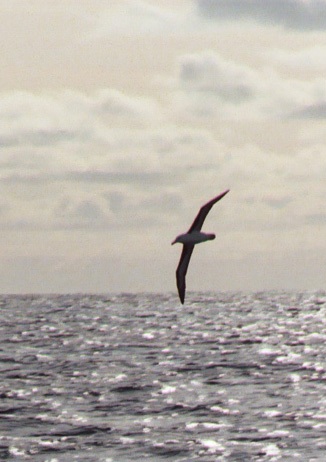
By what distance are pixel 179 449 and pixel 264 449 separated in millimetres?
3532

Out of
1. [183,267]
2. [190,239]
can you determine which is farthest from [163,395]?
[190,239]

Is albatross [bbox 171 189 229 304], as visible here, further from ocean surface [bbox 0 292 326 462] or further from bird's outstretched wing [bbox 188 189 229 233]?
ocean surface [bbox 0 292 326 462]

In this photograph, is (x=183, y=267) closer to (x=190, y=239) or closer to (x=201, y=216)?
(x=190, y=239)

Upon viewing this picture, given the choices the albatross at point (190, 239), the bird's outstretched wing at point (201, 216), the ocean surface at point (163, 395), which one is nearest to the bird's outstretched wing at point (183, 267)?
the albatross at point (190, 239)

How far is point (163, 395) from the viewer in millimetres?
54875

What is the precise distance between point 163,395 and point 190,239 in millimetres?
34679

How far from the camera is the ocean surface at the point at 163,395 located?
1580 inches

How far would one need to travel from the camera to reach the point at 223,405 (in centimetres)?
5038

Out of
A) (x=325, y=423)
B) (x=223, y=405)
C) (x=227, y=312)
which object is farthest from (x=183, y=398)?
(x=227, y=312)

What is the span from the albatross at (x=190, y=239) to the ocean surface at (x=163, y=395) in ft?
53.0

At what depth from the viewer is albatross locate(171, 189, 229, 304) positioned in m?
20.5

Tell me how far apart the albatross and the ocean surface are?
16.2m

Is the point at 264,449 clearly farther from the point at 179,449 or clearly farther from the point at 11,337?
the point at 11,337

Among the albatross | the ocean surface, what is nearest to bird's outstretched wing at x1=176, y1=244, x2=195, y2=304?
the albatross
